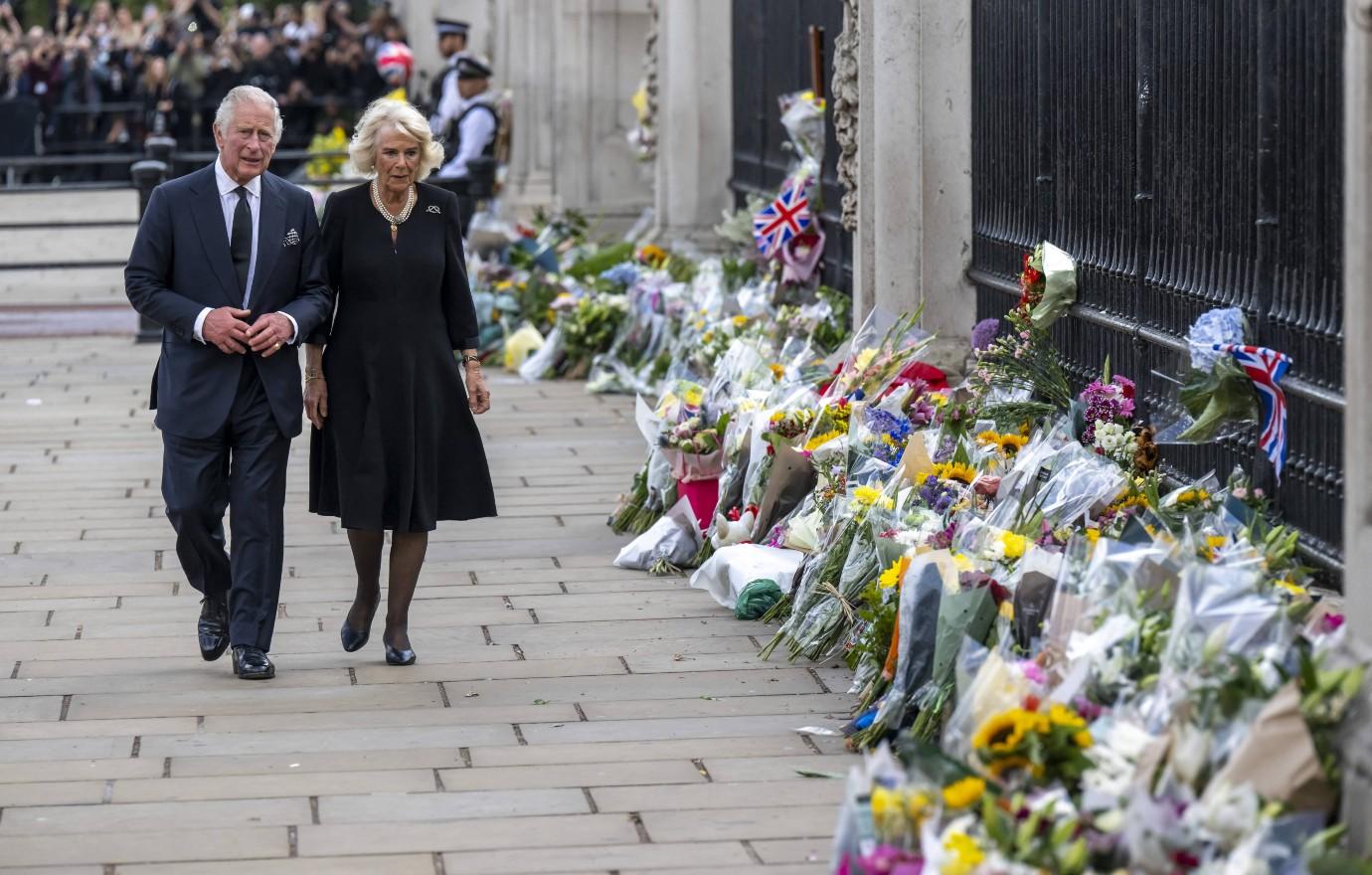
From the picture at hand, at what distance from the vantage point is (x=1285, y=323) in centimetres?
521

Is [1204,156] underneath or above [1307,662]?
above

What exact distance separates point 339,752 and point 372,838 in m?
0.70

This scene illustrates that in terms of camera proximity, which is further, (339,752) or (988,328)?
(988,328)

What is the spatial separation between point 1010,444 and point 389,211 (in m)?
1.91

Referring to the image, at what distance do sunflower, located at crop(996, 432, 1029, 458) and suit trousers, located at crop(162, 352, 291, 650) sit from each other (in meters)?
2.04

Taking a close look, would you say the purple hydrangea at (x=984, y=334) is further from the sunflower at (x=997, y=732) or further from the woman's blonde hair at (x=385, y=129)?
the sunflower at (x=997, y=732)

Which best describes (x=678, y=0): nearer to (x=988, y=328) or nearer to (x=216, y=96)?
(x=988, y=328)

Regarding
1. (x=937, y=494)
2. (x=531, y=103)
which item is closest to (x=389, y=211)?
(x=937, y=494)

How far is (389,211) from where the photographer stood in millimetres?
5949

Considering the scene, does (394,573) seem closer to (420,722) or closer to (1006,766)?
(420,722)

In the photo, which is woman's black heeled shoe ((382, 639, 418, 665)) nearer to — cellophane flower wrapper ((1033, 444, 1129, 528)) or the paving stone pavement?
the paving stone pavement

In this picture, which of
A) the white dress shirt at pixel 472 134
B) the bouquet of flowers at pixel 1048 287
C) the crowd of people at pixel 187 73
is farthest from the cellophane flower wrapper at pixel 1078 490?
the crowd of people at pixel 187 73

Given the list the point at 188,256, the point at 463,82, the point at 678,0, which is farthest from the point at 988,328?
the point at 463,82

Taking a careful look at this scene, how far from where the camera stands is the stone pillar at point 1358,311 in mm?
3818
